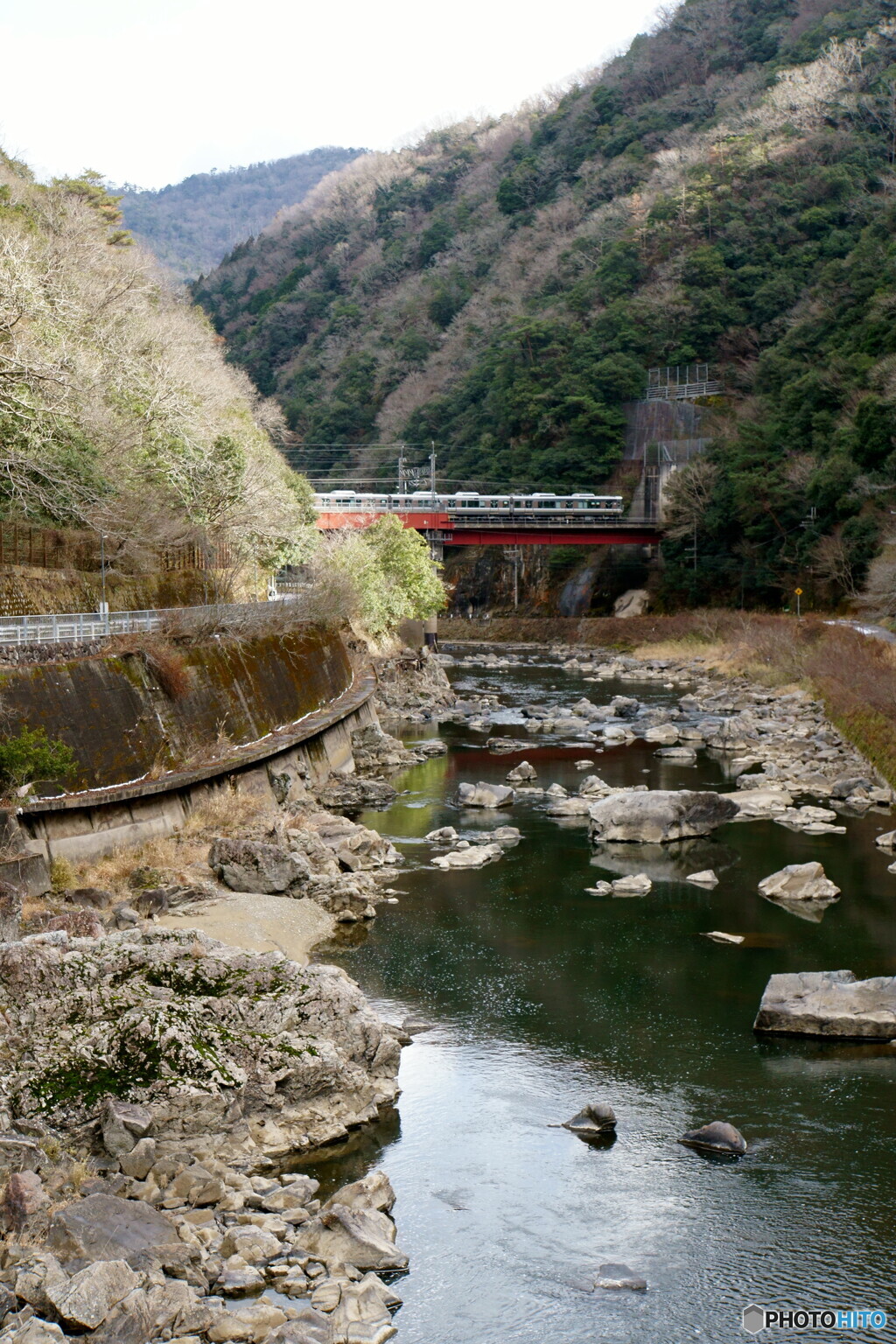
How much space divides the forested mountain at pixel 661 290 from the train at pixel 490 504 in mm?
2894

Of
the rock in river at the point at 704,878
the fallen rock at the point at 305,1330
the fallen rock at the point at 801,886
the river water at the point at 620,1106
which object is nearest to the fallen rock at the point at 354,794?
the river water at the point at 620,1106

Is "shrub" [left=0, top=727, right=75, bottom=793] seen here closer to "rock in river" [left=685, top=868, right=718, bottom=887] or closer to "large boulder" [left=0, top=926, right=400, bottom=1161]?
"large boulder" [left=0, top=926, right=400, bottom=1161]

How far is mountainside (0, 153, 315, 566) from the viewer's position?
70.9 feet

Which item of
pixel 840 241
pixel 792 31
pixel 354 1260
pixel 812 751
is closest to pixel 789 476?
pixel 840 241

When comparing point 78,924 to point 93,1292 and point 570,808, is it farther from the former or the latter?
point 570,808

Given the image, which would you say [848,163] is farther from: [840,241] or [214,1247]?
[214,1247]

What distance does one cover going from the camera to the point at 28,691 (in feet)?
59.6

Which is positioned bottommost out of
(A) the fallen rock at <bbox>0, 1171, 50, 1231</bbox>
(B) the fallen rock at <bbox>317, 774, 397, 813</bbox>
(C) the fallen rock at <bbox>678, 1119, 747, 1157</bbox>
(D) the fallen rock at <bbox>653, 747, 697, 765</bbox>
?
(D) the fallen rock at <bbox>653, 747, 697, 765</bbox>

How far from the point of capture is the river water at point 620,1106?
9.55 metres

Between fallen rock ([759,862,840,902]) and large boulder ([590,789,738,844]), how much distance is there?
3.54 metres

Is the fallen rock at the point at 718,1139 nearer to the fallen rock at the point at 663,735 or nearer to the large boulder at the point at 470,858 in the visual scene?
the large boulder at the point at 470,858

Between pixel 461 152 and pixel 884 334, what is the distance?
91330 millimetres

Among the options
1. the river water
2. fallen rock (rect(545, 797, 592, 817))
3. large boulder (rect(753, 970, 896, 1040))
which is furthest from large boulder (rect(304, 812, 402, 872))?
large boulder (rect(753, 970, 896, 1040))

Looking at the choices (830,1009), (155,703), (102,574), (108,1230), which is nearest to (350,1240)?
(108,1230)
